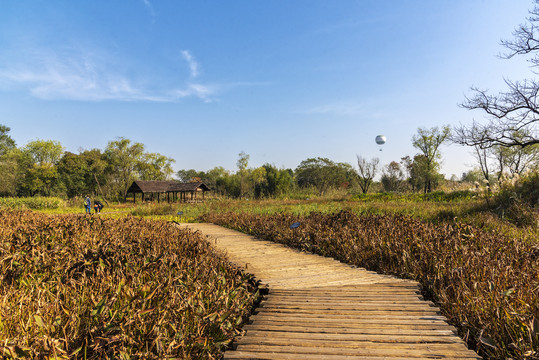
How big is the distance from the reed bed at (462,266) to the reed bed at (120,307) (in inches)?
82.3

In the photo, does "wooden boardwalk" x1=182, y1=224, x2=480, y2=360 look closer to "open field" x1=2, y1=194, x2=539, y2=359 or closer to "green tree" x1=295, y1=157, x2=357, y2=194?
"open field" x1=2, y1=194, x2=539, y2=359

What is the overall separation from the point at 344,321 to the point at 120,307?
1.93 meters

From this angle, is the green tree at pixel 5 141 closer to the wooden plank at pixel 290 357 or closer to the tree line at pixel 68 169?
the tree line at pixel 68 169

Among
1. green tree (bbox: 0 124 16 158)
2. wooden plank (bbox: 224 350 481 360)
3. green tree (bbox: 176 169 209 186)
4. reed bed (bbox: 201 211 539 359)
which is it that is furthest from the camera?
green tree (bbox: 176 169 209 186)

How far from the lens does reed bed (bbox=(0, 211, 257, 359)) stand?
204cm

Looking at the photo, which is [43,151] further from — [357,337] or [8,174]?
[357,337]

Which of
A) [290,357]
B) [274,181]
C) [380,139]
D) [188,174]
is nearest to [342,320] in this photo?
[290,357]

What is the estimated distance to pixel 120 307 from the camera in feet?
8.03

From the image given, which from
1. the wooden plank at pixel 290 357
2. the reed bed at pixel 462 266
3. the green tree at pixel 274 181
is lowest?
the wooden plank at pixel 290 357

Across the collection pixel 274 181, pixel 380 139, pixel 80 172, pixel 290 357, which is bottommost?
pixel 290 357

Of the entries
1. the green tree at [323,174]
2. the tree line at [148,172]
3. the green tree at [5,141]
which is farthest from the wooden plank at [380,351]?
the green tree at [5,141]

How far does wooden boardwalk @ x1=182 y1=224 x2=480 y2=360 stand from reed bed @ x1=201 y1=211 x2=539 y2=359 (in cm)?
30

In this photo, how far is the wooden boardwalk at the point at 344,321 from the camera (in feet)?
7.51

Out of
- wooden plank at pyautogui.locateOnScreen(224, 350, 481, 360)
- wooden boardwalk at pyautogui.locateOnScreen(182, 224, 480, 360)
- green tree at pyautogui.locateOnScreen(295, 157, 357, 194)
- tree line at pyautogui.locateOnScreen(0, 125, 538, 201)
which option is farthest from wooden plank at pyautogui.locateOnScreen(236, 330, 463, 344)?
green tree at pyautogui.locateOnScreen(295, 157, 357, 194)
